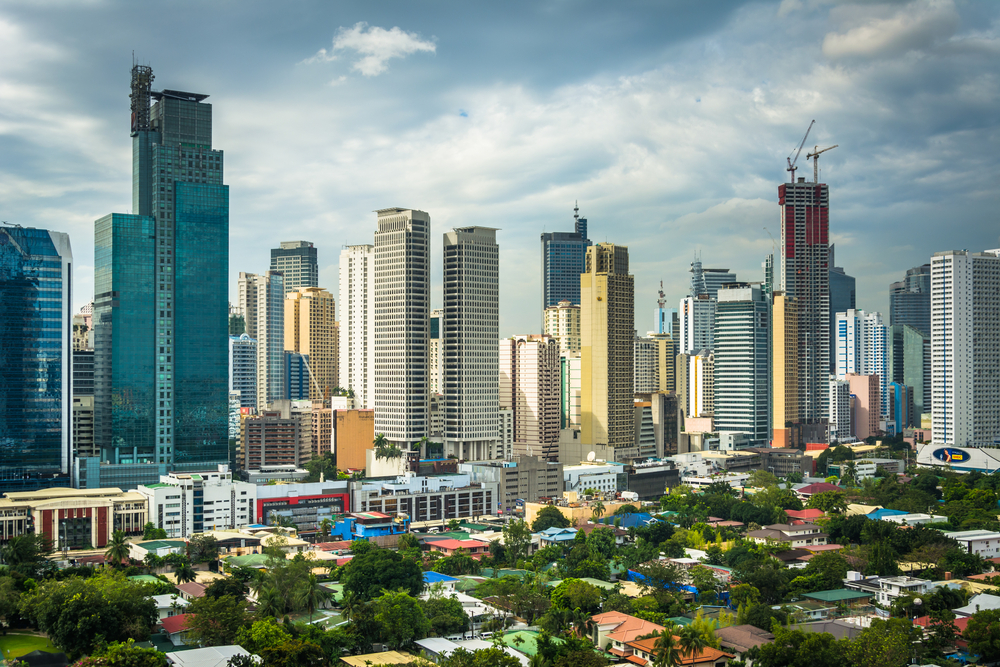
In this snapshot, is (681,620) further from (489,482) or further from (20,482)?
(20,482)

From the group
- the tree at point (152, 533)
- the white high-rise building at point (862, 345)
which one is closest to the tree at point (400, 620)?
the tree at point (152, 533)

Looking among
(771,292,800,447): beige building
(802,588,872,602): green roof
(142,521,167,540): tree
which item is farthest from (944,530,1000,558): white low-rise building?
(771,292,800,447): beige building

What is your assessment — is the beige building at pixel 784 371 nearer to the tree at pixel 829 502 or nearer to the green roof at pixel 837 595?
the tree at pixel 829 502

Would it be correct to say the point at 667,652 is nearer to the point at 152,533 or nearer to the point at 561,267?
the point at 152,533

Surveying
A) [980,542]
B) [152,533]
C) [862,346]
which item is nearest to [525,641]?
[152,533]

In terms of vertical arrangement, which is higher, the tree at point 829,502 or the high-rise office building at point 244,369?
the high-rise office building at point 244,369

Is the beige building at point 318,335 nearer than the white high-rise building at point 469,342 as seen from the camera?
No
